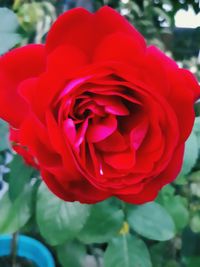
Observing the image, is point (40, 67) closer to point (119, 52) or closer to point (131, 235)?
point (119, 52)

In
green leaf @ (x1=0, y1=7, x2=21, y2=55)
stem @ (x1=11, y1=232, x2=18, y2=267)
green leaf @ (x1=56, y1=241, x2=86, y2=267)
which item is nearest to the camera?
green leaf @ (x1=0, y1=7, x2=21, y2=55)

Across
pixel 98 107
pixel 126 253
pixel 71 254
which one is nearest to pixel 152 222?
pixel 126 253

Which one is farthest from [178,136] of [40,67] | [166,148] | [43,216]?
[43,216]

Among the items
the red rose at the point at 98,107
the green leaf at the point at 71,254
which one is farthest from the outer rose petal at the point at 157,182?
the green leaf at the point at 71,254

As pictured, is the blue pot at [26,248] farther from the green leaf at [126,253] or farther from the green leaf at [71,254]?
the green leaf at [126,253]

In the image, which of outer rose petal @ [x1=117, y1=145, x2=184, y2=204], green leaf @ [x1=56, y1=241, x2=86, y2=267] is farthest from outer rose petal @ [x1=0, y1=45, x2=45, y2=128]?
green leaf @ [x1=56, y1=241, x2=86, y2=267]

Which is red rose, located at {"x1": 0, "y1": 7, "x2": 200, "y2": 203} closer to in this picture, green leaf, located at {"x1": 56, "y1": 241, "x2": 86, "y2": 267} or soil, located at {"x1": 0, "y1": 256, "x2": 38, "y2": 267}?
green leaf, located at {"x1": 56, "y1": 241, "x2": 86, "y2": 267}
